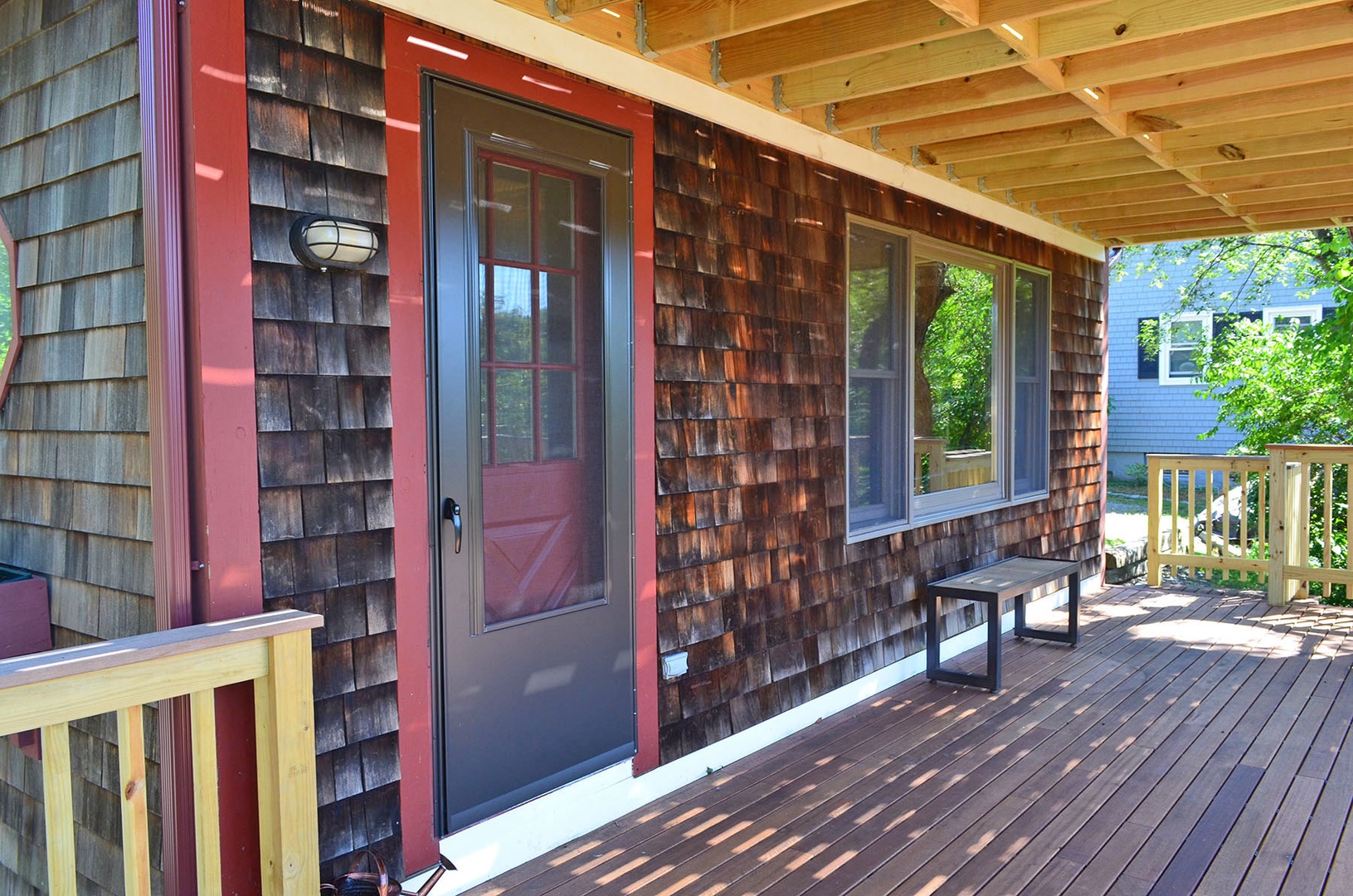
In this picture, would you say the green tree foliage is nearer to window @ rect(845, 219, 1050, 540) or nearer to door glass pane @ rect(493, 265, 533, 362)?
door glass pane @ rect(493, 265, 533, 362)

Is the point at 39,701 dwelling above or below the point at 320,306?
below

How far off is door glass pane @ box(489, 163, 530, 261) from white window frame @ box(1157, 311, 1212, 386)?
12093 millimetres

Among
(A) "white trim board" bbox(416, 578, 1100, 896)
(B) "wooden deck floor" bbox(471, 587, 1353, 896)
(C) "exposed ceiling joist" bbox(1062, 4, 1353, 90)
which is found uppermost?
(C) "exposed ceiling joist" bbox(1062, 4, 1353, 90)

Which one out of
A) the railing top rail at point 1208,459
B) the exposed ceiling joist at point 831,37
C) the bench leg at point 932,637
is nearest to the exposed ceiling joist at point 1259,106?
the exposed ceiling joist at point 831,37

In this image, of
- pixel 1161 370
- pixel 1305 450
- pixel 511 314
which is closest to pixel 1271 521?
pixel 1305 450

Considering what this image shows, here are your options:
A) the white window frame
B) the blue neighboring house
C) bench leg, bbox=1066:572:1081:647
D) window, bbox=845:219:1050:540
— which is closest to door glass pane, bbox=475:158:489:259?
window, bbox=845:219:1050:540

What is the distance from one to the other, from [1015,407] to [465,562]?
4276mm

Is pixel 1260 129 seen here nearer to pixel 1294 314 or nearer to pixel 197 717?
pixel 197 717

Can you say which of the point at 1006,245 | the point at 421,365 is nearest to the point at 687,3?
the point at 421,365

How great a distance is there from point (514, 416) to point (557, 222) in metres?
0.60

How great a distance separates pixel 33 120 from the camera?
8.16 ft

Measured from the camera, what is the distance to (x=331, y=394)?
2.27 meters

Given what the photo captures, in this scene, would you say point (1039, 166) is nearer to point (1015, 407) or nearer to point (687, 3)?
point (1015, 407)

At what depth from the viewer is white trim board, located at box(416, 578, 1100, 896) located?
8.57 feet
